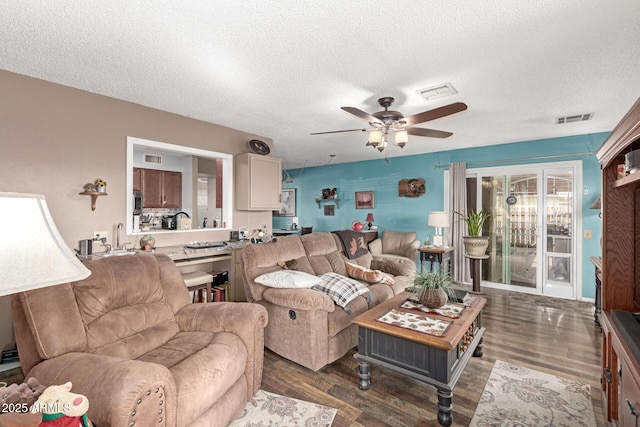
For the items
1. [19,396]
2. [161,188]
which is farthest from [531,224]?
[161,188]

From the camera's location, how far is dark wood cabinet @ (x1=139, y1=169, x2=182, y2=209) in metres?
5.89

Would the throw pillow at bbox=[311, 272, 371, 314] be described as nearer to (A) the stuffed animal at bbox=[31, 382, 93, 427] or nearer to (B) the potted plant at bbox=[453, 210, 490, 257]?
(A) the stuffed animal at bbox=[31, 382, 93, 427]

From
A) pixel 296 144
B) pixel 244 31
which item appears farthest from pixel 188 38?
pixel 296 144

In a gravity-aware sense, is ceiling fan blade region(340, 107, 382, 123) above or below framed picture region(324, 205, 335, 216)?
above

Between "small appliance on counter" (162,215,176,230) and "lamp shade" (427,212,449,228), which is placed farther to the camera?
"small appliance on counter" (162,215,176,230)

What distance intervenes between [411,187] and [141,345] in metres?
5.13

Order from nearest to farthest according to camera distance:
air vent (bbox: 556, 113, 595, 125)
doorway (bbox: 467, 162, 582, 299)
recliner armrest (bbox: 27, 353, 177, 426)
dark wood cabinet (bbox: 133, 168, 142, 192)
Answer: recliner armrest (bbox: 27, 353, 177, 426), air vent (bbox: 556, 113, 595, 125), doorway (bbox: 467, 162, 582, 299), dark wood cabinet (bbox: 133, 168, 142, 192)

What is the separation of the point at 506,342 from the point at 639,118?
2.51m

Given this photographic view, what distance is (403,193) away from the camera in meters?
5.98

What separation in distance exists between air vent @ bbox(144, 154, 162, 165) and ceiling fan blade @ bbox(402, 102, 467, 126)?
5.22 metres

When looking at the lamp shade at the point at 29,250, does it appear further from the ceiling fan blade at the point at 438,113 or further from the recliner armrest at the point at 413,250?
the recliner armrest at the point at 413,250

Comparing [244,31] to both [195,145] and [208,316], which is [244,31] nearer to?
[208,316]

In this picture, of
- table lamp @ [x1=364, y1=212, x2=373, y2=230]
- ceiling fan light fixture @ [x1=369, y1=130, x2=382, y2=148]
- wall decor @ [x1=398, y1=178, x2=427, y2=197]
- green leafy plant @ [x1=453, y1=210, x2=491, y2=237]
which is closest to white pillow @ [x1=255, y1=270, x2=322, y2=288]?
ceiling fan light fixture @ [x1=369, y1=130, x2=382, y2=148]

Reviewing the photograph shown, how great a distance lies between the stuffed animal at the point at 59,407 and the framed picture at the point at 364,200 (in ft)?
19.3
